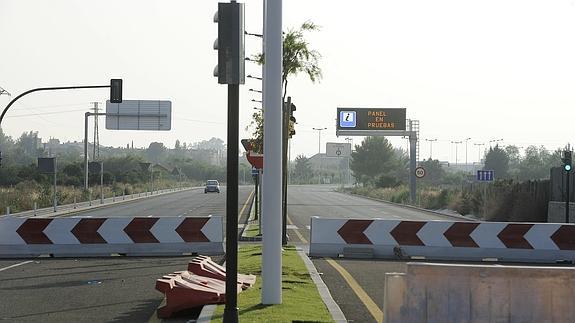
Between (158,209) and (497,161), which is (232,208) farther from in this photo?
(497,161)

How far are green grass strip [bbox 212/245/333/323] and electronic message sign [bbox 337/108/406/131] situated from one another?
49.6 m

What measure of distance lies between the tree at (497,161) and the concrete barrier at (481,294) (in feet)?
463

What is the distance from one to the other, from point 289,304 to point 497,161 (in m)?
144

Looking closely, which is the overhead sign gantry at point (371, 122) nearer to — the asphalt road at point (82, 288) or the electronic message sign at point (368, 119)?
the electronic message sign at point (368, 119)

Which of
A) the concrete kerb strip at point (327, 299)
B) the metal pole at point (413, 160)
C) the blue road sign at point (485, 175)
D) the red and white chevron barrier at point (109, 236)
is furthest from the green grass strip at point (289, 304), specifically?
the metal pole at point (413, 160)

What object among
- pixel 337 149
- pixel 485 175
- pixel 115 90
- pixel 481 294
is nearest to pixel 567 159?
pixel 485 175

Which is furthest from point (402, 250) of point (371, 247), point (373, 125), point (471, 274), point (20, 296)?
point (373, 125)

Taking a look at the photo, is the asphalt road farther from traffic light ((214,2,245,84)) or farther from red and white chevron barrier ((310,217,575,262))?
traffic light ((214,2,245,84))

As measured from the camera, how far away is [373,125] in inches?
2552

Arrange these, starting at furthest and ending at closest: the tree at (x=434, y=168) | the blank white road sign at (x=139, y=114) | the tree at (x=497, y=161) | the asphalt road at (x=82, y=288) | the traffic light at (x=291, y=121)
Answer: the tree at (x=434, y=168)
the tree at (x=497, y=161)
the blank white road sign at (x=139, y=114)
the traffic light at (x=291, y=121)
the asphalt road at (x=82, y=288)

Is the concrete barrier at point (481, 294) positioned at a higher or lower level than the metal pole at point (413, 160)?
lower

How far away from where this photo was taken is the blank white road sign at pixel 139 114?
Answer: 6156 centimetres

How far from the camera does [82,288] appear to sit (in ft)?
45.6

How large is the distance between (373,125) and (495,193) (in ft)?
62.2
